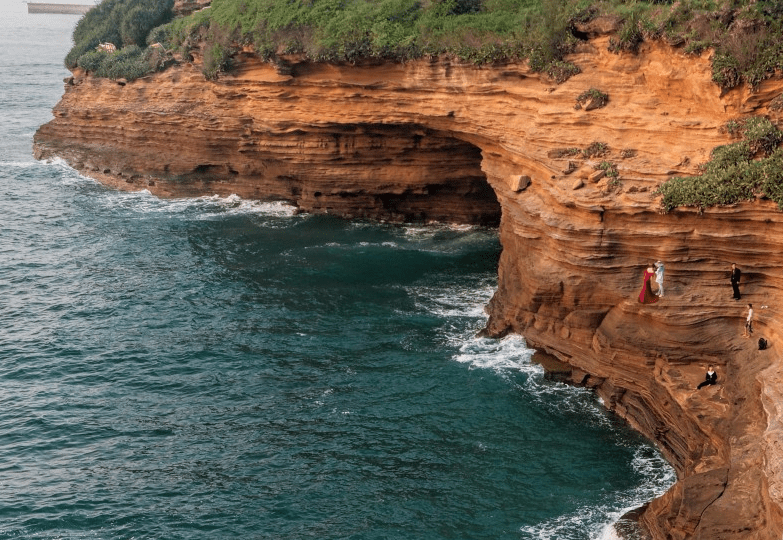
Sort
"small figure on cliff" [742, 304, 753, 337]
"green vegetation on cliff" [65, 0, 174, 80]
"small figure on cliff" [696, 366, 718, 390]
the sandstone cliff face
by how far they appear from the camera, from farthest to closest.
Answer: "green vegetation on cliff" [65, 0, 174, 80], "small figure on cliff" [696, 366, 718, 390], "small figure on cliff" [742, 304, 753, 337], the sandstone cliff face

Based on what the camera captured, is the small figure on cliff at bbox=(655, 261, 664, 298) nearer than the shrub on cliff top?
Yes

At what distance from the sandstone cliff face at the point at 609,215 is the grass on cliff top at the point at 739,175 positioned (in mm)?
509

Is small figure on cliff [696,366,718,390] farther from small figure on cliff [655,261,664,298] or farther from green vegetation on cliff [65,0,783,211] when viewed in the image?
green vegetation on cliff [65,0,783,211]

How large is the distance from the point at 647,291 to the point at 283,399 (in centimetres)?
1250

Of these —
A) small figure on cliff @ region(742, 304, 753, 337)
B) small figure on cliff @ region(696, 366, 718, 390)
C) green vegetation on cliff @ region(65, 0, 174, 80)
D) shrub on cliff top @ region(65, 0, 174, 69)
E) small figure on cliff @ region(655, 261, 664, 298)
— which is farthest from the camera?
shrub on cliff top @ region(65, 0, 174, 69)

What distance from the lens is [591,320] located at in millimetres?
30656

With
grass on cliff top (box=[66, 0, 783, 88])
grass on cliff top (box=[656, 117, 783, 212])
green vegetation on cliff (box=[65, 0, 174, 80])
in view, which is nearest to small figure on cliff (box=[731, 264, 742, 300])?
grass on cliff top (box=[656, 117, 783, 212])

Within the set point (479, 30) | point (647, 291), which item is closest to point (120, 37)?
point (479, 30)

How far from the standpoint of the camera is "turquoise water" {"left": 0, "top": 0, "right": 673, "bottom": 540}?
81.9 feet

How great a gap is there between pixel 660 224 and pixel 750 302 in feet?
11.6

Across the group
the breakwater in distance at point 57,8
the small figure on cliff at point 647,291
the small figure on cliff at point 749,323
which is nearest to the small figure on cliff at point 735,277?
the small figure on cliff at point 749,323

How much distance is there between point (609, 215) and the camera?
28891 mm

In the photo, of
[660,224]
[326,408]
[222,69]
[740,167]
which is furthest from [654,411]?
[222,69]

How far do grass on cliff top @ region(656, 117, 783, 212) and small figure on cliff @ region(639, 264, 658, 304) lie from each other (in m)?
2.02
